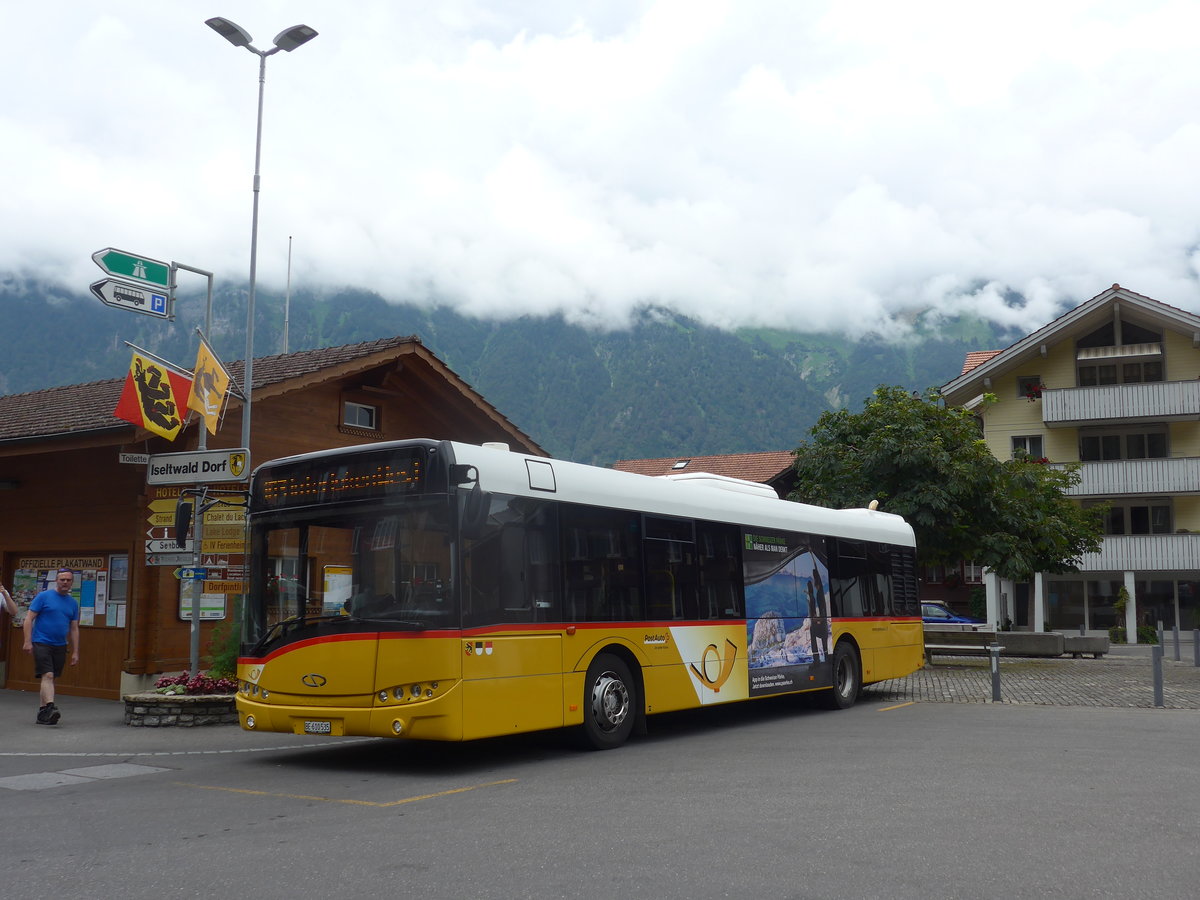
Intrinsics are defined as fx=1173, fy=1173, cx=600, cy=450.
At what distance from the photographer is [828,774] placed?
30.5ft

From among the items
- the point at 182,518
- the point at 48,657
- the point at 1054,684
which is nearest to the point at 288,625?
the point at 182,518

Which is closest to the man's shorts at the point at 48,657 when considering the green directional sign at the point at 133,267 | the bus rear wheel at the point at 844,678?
the green directional sign at the point at 133,267

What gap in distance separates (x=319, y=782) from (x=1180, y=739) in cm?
872

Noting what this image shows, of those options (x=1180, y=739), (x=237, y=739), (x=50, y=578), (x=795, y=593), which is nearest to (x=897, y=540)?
(x=795, y=593)

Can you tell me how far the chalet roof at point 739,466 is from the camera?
1991 inches

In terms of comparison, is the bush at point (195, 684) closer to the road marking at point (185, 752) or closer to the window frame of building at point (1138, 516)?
the road marking at point (185, 752)

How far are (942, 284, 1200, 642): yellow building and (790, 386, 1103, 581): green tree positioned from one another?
13.4m

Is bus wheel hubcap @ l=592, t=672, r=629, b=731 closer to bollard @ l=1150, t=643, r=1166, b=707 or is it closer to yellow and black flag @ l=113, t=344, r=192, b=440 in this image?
yellow and black flag @ l=113, t=344, r=192, b=440

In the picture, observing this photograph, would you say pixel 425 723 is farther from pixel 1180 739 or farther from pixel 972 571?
pixel 972 571

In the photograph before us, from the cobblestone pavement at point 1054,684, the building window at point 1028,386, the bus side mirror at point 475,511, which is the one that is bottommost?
the cobblestone pavement at point 1054,684

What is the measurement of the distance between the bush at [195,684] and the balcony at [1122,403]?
35.2 metres

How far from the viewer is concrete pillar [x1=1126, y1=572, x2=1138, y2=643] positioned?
4091cm

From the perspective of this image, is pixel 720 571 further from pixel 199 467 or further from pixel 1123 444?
pixel 1123 444

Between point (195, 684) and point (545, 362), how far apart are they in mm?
160767
